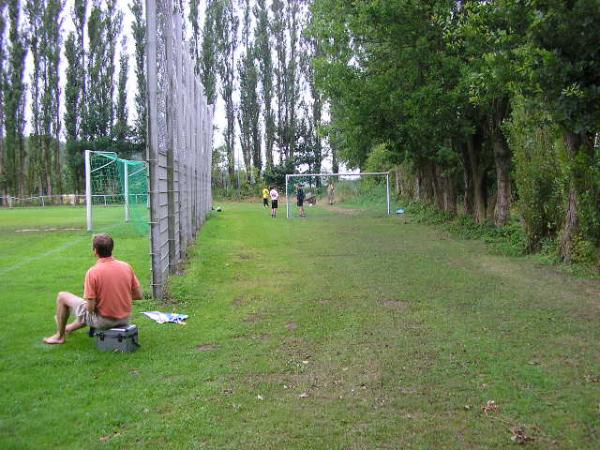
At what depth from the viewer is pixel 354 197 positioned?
3897cm

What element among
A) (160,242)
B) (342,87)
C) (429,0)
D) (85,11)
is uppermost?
(85,11)

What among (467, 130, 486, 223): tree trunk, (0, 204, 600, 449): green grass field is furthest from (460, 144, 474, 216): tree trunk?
(0, 204, 600, 449): green grass field

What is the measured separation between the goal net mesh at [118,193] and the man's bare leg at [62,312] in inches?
427

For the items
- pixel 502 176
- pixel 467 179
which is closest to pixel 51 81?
pixel 467 179

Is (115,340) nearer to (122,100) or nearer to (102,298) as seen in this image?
(102,298)

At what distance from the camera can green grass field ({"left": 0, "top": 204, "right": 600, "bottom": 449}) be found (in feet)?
13.8

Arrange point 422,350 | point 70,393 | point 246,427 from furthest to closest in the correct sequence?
point 422,350 < point 70,393 < point 246,427

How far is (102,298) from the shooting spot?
6.05 m

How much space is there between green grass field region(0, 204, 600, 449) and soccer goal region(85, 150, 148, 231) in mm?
9649

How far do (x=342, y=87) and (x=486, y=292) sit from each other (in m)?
12.0

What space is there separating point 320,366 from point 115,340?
1.99m

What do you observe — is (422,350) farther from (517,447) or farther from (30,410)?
(30,410)

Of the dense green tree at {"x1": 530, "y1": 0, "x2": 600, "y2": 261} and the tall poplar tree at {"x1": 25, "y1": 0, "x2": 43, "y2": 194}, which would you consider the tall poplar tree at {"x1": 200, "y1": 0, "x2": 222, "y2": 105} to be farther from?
the dense green tree at {"x1": 530, "y1": 0, "x2": 600, "y2": 261}

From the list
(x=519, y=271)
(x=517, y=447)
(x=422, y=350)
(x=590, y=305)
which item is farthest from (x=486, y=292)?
(x=517, y=447)
